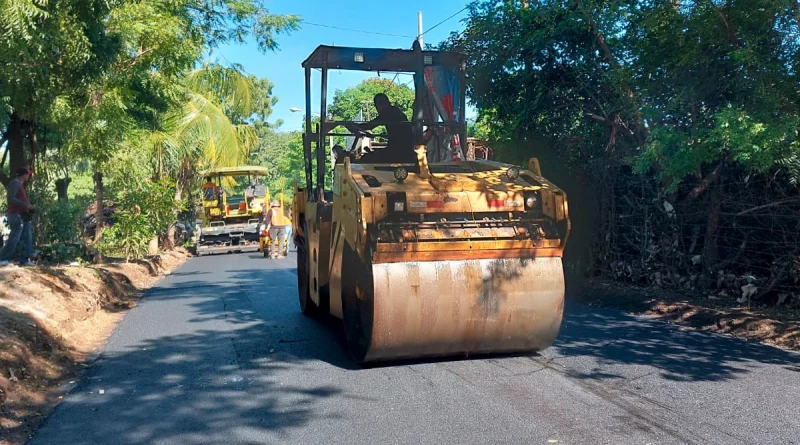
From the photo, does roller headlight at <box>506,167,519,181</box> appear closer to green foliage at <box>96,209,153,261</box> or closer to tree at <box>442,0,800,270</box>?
tree at <box>442,0,800,270</box>

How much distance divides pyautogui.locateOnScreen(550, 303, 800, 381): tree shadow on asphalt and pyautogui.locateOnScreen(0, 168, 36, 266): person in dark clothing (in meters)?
9.10

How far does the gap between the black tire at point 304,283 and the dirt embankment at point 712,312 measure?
159 inches

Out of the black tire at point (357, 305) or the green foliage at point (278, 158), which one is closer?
the black tire at point (357, 305)

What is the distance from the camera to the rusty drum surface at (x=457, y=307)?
621 centimetres

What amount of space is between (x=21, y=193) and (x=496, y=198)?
931cm

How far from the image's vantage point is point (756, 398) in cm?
550

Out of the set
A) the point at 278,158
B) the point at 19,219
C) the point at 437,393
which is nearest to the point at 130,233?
the point at 19,219

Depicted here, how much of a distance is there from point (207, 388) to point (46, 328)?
332 centimetres

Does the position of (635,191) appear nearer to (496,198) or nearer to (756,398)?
(496,198)

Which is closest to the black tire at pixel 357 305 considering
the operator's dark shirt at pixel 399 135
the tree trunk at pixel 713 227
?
the operator's dark shirt at pixel 399 135

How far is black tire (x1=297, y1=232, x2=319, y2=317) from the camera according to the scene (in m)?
9.62

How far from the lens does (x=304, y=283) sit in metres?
10.0

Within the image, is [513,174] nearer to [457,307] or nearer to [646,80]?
[457,307]

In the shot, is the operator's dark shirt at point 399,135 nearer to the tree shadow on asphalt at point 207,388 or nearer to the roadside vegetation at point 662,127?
the tree shadow on asphalt at point 207,388
